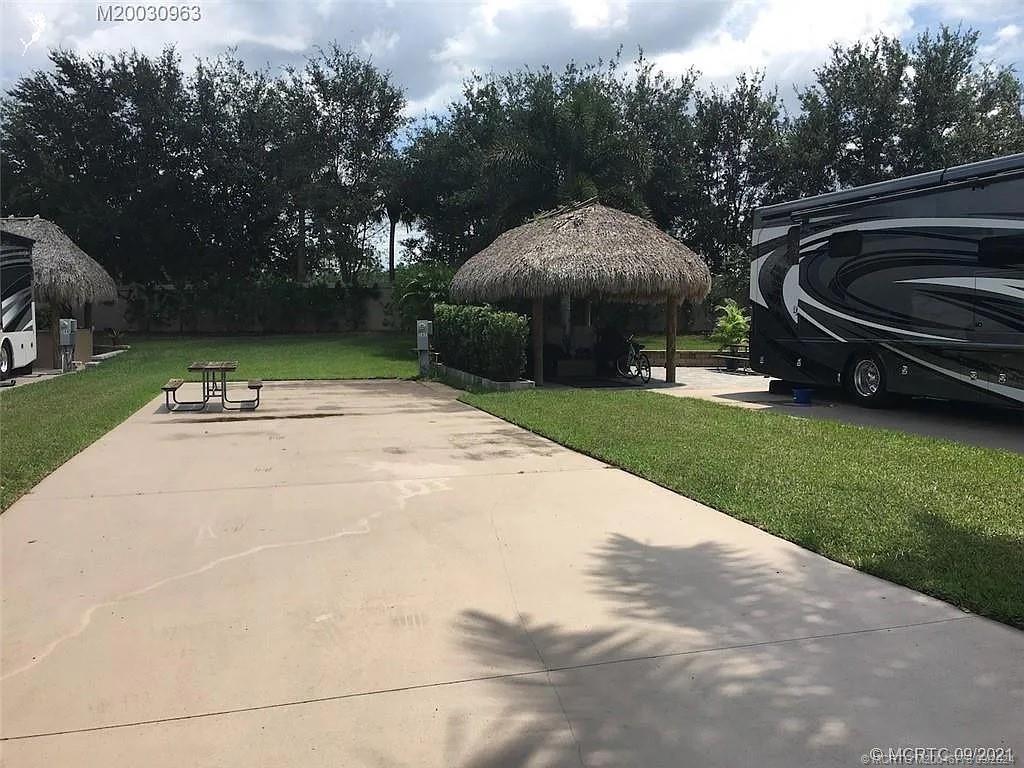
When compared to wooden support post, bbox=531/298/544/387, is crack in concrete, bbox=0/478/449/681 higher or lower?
lower

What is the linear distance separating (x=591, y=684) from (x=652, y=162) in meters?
26.9

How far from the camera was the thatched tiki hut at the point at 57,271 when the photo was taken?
21.5 meters

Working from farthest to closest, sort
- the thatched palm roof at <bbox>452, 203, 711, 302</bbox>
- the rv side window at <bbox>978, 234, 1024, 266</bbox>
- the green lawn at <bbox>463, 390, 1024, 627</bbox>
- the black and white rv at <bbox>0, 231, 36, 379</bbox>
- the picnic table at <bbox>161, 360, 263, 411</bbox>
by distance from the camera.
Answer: the black and white rv at <bbox>0, 231, 36, 379</bbox> < the thatched palm roof at <bbox>452, 203, 711, 302</bbox> < the picnic table at <bbox>161, 360, 263, 411</bbox> < the rv side window at <bbox>978, 234, 1024, 266</bbox> < the green lawn at <bbox>463, 390, 1024, 627</bbox>

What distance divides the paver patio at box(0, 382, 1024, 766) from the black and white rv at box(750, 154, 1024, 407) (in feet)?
19.7

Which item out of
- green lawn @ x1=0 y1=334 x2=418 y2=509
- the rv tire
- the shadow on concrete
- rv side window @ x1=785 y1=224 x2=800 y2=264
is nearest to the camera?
the shadow on concrete

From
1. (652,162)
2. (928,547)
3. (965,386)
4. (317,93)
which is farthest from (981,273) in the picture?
(317,93)

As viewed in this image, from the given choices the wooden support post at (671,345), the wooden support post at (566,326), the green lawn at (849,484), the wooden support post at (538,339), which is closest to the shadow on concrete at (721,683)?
the green lawn at (849,484)

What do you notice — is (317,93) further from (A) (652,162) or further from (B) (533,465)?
(B) (533,465)

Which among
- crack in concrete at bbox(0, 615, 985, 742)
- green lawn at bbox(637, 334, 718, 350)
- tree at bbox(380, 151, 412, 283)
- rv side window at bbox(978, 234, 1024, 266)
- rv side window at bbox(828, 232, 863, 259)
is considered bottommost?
crack in concrete at bbox(0, 615, 985, 742)

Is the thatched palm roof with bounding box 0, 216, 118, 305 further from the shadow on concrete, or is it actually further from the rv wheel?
the shadow on concrete

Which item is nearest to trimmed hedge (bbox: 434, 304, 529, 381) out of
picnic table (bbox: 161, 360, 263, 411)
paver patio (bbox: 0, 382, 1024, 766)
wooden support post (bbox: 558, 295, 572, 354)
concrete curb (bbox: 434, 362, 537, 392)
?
concrete curb (bbox: 434, 362, 537, 392)

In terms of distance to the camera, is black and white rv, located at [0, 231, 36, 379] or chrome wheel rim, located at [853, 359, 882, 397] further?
black and white rv, located at [0, 231, 36, 379]

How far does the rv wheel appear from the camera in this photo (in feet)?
38.2

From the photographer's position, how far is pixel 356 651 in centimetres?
349
